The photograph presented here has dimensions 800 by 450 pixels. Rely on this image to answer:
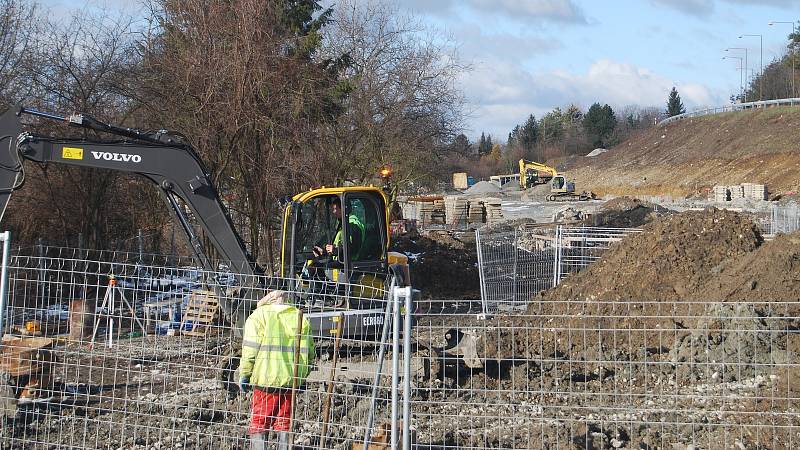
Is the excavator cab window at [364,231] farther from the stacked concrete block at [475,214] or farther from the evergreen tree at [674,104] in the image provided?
the evergreen tree at [674,104]

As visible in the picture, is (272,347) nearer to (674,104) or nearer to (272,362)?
(272,362)

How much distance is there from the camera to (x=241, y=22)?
1762cm

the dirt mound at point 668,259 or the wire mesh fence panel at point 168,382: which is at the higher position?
the dirt mound at point 668,259

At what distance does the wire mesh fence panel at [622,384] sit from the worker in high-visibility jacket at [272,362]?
0.98 meters

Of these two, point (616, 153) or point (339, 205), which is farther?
point (616, 153)

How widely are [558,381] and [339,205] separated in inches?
135

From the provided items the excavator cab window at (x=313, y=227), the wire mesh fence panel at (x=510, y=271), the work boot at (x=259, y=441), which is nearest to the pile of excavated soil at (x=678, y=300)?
the wire mesh fence panel at (x=510, y=271)

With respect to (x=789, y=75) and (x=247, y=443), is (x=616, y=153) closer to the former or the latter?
(x=789, y=75)

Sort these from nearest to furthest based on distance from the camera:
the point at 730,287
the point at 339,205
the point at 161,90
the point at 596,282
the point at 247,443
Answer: the point at 247,443
the point at 339,205
the point at 730,287
the point at 596,282
the point at 161,90

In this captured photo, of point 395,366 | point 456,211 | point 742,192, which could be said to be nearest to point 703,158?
point 742,192

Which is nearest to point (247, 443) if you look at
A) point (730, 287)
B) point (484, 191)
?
point (730, 287)

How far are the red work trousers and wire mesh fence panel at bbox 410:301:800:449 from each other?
3.29ft

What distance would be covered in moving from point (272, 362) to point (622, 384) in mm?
4986

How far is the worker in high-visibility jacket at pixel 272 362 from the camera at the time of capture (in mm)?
6336
